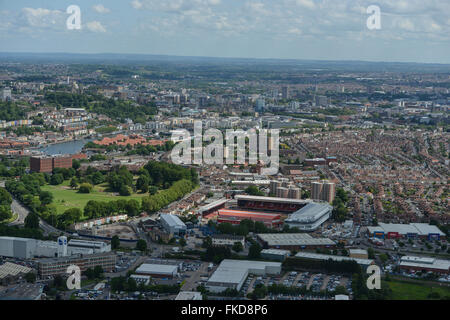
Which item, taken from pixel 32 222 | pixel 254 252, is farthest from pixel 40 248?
pixel 254 252

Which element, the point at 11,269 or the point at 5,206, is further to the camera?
the point at 5,206

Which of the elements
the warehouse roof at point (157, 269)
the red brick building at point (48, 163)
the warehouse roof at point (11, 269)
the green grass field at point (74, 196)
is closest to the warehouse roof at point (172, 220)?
the warehouse roof at point (157, 269)

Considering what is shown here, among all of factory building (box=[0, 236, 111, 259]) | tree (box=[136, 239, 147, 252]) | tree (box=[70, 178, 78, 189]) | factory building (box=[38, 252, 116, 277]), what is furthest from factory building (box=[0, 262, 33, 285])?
tree (box=[70, 178, 78, 189])

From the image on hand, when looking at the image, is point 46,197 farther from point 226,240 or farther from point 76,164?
point 226,240

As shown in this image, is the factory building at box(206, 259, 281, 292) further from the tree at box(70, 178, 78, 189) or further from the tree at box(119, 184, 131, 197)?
the tree at box(70, 178, 78, 189)
